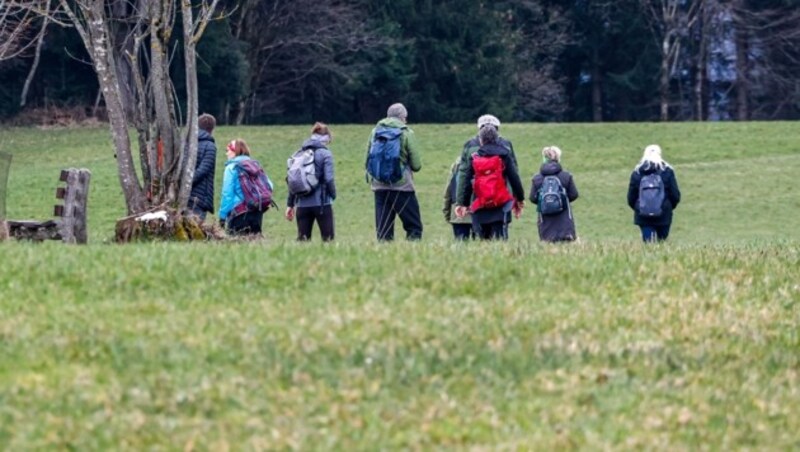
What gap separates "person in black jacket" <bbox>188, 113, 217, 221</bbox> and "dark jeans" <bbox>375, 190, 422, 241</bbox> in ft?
6.51

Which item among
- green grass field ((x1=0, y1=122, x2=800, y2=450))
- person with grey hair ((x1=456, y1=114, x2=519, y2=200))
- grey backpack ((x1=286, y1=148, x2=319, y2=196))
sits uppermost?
person with grey hair ((x1=456, y1=114, x2=519, y2=200))

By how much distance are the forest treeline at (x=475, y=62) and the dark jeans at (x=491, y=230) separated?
31.2 meters

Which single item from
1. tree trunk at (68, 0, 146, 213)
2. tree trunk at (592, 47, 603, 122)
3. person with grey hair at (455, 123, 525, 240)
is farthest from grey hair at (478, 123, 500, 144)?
tree trunk at (592, 47, 603, 122)

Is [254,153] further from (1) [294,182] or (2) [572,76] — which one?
(2) [572,76]

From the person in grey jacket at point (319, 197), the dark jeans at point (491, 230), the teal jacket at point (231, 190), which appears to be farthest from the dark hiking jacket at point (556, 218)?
the teal jacket at point (231, 190)

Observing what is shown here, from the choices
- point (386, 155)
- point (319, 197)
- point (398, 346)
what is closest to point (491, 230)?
point (386, 155)

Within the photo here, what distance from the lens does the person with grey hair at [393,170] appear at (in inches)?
637

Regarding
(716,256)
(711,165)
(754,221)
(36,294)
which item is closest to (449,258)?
(716,256)

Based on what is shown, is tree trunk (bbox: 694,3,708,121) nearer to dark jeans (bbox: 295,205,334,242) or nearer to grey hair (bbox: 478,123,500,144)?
dark jeans (bbox: 295,205,334,242)

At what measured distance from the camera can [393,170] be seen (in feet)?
53.2

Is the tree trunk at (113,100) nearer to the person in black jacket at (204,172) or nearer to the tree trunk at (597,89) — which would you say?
the person in black jacket at (204,172)

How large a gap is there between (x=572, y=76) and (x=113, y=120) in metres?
52.0

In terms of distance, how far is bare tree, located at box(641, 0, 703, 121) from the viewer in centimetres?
6069

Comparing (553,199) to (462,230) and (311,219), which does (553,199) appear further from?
(311,219)
